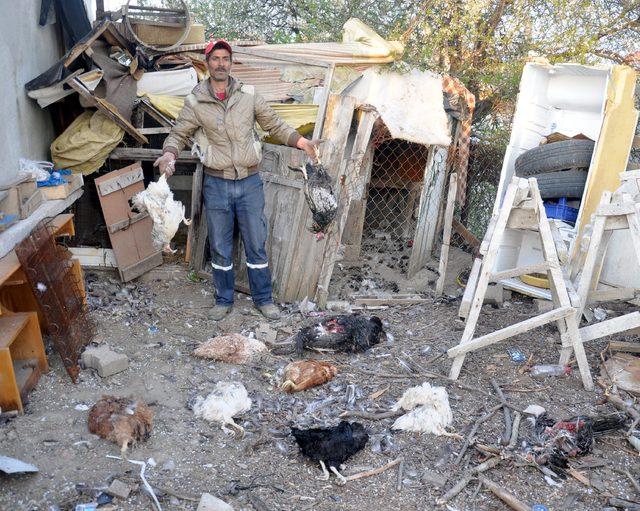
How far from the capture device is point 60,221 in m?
5.50

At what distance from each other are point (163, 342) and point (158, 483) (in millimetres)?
2067

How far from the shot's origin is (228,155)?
18.8ft

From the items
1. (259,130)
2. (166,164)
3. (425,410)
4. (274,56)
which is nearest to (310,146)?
(259,130)

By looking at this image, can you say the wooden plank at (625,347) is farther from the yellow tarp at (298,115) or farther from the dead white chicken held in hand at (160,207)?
the dead white chicken held in hand at (160,207)

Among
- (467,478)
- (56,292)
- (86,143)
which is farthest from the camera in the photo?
(86,143)

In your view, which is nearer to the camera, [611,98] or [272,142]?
[611,98]

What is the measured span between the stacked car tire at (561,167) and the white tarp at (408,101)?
3.45 feet

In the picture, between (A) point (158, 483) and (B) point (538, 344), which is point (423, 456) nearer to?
(A) point (158, 483)

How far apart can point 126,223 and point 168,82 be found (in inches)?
67.0

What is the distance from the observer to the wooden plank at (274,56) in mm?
6505

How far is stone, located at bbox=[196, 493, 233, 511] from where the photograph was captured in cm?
337

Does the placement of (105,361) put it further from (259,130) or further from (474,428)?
(259,130)

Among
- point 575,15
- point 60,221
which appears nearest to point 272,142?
point 60,221

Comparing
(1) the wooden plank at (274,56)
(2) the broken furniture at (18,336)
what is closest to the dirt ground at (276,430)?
(2) the broken furniture at (18,336)
